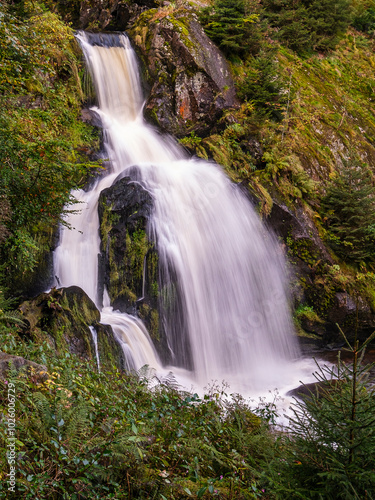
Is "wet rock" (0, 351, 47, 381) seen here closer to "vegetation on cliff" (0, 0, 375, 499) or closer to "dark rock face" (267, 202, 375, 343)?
"vegetation on cliff" (0, 0, 375, 499)

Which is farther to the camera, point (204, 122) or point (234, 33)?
point (234, 33)

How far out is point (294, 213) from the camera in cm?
991

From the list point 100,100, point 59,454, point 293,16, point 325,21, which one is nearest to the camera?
point 59,454

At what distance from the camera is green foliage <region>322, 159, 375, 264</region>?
9.61m

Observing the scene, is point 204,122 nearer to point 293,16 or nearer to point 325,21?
point 293,16

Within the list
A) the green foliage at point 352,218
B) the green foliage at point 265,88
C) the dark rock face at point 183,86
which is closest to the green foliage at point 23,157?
the dark rock face at point 183,86

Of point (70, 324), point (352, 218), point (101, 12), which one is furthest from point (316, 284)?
point (101, 12)

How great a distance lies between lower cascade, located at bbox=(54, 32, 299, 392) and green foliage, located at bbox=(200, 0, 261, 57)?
6303 millimetres

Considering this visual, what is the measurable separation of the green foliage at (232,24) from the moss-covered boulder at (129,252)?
28.5ft

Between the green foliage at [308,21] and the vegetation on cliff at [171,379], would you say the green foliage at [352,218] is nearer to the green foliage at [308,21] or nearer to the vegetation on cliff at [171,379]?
the vegetation on cliff at [171,379]

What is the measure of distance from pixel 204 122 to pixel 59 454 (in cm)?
1163

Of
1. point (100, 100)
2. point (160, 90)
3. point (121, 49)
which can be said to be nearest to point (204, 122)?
point (160, 90)

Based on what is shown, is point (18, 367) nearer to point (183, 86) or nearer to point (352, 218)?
point (352, 218)

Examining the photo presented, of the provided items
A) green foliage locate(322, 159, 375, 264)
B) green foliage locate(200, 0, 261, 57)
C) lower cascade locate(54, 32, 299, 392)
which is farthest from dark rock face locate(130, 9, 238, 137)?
green foliage locate(322, 159, 375, 264)
